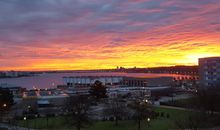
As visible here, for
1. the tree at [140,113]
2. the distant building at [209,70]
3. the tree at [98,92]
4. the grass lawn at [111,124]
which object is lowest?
the grass lawn at [111,124]

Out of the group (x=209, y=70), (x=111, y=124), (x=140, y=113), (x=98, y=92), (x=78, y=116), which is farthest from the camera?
(x=209, y=70)

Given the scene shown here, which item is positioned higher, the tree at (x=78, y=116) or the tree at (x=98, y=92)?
the tree at (x=98, y=92)

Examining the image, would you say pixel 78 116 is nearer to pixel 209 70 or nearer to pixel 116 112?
pixel 116 112

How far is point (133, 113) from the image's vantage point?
36562mm

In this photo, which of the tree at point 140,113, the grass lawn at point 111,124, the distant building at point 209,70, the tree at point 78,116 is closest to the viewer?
the tree at point 78,116

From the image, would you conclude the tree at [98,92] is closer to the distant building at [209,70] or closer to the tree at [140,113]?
the tree at [140,113]

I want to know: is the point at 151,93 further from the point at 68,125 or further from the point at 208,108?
the point at 68,125

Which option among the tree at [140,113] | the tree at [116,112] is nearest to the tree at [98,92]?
the tree at [116,112]

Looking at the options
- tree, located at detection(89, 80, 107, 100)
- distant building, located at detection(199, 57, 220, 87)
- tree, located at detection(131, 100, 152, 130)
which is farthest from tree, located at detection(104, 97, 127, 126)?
distant building, located at detection(199, 57, 220, 87)

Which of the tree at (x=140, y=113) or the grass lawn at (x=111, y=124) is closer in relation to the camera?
the grass lawn at (x=111, y=124)

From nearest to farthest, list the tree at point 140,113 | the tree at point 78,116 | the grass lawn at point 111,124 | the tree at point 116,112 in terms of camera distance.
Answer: the tree at point 78,116
the grass lawn at point 111,124
the tree at point 140,113
the tree at point 116,112

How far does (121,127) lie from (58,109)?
16005 millimetres

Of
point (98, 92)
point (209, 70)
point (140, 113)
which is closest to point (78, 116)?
point (140, 113)

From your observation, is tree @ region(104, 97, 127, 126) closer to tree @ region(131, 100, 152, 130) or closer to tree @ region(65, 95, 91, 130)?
tree @ region(131, 100, 152, 130)
